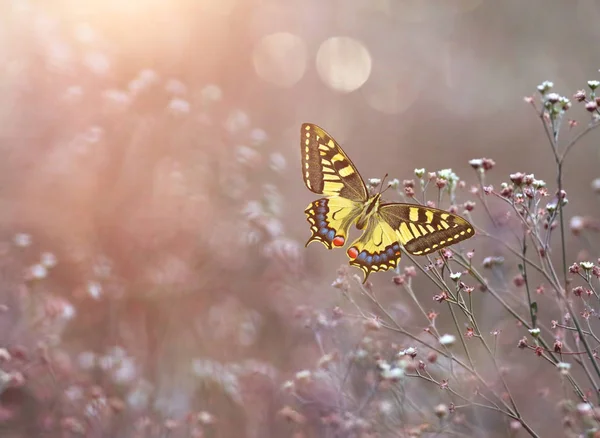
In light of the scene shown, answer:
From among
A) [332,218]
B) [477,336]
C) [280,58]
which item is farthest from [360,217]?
[280,58]

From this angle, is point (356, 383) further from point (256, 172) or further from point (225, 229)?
point (256, 172)

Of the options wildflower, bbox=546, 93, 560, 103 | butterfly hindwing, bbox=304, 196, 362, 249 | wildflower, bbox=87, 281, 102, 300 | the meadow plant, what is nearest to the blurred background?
wildflower, bbox=87, 281, 102, 300

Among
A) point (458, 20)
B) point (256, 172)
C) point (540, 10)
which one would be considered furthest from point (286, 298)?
point (540, 10)

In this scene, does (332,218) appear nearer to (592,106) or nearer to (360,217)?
(360,217)

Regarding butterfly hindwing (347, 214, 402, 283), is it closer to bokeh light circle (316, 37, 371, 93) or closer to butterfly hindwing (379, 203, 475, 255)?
butterfly hindwing (379, 203, 475, 255)

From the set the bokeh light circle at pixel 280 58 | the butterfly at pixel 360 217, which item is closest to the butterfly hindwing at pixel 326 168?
the butterfly at pixel 360 217

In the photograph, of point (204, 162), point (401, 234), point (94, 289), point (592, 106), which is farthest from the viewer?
point (204, 162)

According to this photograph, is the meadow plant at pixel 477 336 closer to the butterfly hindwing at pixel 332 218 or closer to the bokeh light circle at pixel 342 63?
the butterfly hindwing at pixel 332 218
